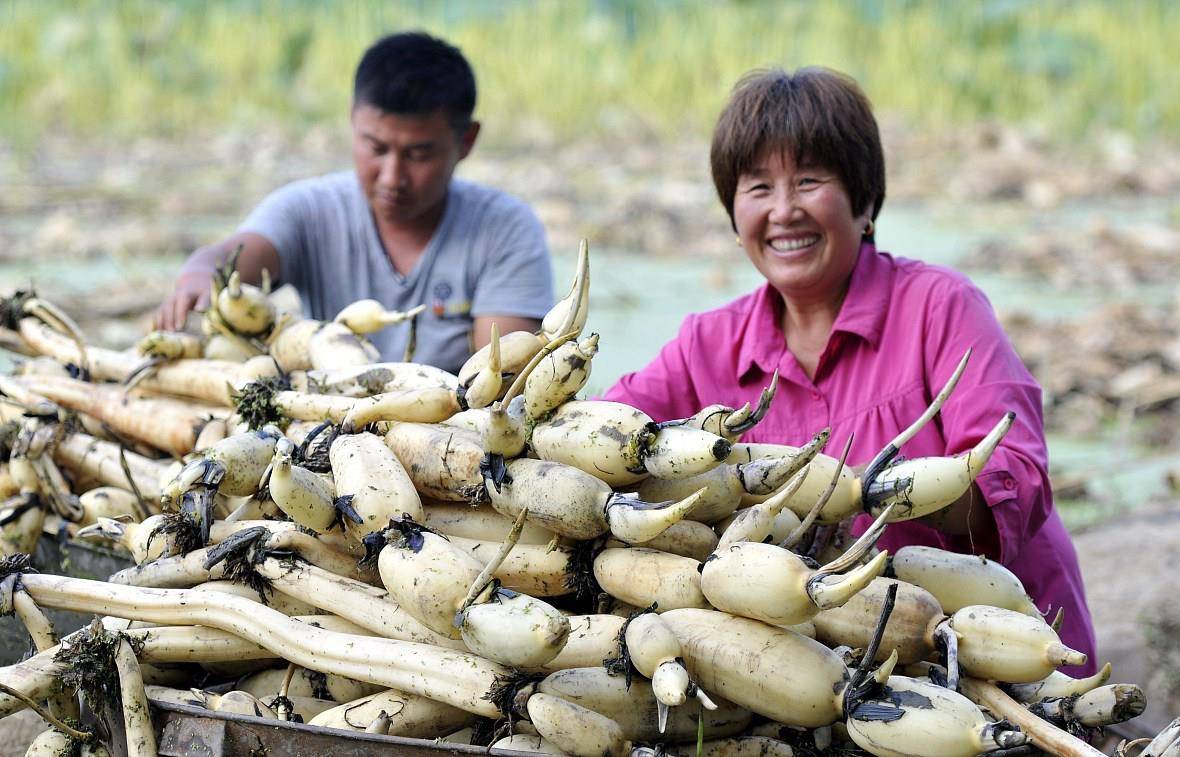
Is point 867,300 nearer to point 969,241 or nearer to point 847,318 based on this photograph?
point 847,318

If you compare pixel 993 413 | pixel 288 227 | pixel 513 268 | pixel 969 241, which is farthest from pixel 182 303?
pixel 969 241

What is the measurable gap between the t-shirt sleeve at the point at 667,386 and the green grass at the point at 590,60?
8187 millimetres

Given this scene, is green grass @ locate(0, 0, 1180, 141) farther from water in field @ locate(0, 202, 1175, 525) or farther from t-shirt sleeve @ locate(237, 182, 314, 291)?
t-shirt sleeve @ locate(237, 182, 314, 291)

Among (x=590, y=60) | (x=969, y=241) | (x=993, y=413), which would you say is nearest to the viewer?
(x=993, y=413)

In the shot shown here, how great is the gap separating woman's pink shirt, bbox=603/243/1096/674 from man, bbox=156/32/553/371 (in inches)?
36.2

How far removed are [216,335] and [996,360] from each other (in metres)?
1.53

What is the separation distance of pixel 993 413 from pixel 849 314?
1.25ft

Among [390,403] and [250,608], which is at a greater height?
[390,403]

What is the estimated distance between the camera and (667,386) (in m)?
2.62

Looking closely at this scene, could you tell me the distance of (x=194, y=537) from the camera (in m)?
1.88

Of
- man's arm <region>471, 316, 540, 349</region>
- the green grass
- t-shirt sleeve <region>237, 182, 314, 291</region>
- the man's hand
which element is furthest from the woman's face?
the green grass

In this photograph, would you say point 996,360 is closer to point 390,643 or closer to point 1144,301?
point 390,643

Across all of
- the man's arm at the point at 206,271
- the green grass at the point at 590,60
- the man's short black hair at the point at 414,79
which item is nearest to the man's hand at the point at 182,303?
the man's arm at the point at 206,271

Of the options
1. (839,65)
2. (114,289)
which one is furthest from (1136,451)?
(839,65)
